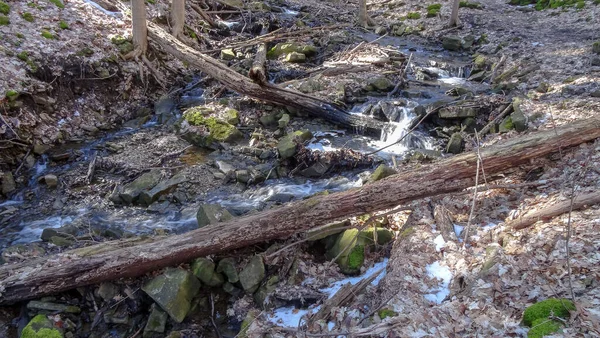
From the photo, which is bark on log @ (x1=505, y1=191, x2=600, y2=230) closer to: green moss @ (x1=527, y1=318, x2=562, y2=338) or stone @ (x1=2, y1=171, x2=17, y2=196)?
green moss @ (x1=527, y1=318, x2=562, y2=338)

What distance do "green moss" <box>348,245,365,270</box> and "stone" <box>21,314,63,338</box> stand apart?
379 cm

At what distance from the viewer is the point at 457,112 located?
9898 millimetres

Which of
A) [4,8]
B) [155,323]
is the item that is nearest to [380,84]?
[155,323]

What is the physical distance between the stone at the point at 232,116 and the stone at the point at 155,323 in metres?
6.28

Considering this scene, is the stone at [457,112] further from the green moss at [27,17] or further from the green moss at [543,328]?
the green moss at [27,17]

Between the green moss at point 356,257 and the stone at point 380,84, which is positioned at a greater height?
the stone at point 380,84

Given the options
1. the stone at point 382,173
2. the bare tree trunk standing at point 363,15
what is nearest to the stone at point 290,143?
the stone at point 382,173

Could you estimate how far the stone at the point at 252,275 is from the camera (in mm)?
5445

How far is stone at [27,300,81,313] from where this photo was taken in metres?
5.17

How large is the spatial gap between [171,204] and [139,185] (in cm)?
86

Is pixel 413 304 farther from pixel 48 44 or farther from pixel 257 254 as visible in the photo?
pixel 48 44

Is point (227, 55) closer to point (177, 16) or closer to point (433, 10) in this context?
point (177, 16)

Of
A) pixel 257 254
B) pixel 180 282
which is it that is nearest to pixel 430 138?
pixel 257 254

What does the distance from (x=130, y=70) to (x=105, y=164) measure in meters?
3.98
